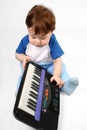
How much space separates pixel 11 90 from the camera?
1.24 m

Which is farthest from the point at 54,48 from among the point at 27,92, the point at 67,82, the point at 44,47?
the point at 27,92

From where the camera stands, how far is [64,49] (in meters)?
1.41

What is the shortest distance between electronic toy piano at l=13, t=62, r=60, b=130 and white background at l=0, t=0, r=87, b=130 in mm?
102

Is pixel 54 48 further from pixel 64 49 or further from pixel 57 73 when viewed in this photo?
pixel 64 49

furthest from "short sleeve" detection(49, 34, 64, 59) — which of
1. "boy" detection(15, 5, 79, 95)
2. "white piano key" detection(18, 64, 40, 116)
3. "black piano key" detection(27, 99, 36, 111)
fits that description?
"black piano key" detection(27, 99, 36, 111)

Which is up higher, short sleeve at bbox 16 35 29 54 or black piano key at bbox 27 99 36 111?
short sleeve at bbox 16 35 29 54

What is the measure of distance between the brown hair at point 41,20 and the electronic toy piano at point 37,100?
0.16m

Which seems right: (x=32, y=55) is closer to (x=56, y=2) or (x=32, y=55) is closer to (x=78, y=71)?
(x=78, y=71)

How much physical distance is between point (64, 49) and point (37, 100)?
0.46m

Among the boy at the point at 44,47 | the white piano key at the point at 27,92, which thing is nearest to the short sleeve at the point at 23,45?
the boy at the point at 44,47

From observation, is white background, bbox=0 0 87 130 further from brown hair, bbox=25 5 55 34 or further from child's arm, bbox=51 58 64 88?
brown hair, bbox=25 5 55 34

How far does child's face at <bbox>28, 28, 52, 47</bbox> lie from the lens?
105 centimetres

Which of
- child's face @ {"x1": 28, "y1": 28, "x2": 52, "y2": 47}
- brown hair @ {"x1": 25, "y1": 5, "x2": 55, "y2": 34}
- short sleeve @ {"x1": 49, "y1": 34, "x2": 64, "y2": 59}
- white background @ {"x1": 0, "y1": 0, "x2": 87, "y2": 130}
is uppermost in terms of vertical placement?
brown hair @ {"x1": 25, "y1": 5, "x2": 55, "y2": 34}

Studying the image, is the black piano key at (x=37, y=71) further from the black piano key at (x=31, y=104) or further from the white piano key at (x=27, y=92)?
the black piano key at (x=31, y=104)
